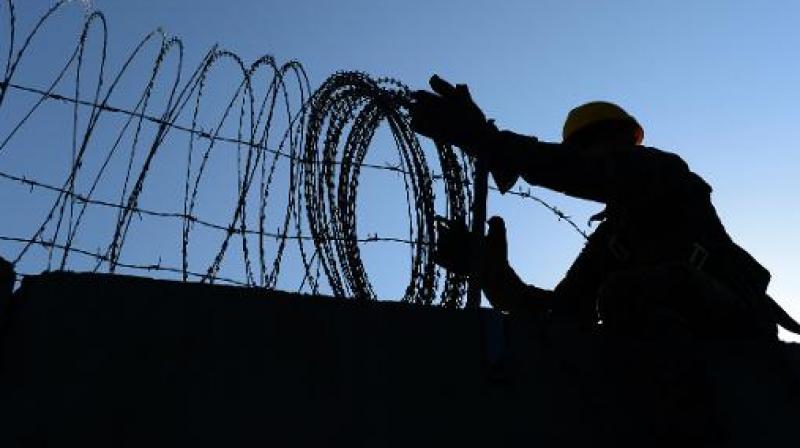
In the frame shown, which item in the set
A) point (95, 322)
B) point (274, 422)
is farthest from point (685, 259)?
point (95, 322)

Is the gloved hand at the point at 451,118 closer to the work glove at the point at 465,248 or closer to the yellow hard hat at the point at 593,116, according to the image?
the work glove at the point at 465,248

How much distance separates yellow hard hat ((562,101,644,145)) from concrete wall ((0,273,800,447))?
1639 mm

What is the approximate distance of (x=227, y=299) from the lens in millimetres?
2830

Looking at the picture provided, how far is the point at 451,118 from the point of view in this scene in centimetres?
361

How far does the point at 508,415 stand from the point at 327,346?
2.15ft

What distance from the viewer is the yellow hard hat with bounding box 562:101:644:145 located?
4.64 metres

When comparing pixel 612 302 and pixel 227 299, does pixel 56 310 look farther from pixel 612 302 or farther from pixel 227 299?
pixel 612 302

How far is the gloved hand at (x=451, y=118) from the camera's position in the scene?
360cm

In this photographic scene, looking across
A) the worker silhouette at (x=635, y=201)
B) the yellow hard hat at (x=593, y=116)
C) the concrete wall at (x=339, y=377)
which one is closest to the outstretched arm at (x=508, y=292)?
the worker silhouette at (x=635, y=201)

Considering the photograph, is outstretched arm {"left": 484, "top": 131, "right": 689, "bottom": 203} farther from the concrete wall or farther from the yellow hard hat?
the yellow hard hat

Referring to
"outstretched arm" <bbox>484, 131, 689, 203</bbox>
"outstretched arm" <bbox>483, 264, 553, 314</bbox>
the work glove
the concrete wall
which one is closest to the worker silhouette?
"outstretched arm" <bbox>484, 131, 689, 203</bbox>

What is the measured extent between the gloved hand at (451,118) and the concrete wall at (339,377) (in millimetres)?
821

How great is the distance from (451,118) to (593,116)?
1.32 meters

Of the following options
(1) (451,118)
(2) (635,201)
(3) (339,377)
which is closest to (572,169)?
(2) (635,201)
